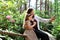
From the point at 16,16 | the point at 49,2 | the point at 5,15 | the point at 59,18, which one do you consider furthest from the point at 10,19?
the point at 49,2

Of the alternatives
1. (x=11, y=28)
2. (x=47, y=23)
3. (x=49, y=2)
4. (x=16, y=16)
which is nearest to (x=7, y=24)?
(x=11, y=28)

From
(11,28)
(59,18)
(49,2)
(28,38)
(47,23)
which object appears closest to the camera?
(28,38)

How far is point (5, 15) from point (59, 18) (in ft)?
2.56

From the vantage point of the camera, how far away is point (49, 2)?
5.28 m

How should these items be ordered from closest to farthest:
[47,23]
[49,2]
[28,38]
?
1. [28,38]
2. [47,23]
3. [49,2]

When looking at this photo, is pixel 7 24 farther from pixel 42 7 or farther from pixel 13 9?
pixel 42 7

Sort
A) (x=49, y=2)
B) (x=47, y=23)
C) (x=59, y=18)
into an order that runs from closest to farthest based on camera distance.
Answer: (x=59, y=18)
(x=47, y=23)
(x=49, y=2)

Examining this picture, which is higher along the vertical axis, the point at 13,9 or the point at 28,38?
the point at 13,9

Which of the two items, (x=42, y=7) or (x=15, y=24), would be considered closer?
(x=15, y=24)

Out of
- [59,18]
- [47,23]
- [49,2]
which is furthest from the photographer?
[49,2]

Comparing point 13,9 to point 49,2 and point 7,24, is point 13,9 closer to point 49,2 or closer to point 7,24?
point 7,24

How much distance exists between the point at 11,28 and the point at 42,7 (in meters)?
2.11

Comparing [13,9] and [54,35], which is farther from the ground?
[13,9]

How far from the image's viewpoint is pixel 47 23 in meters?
3.69
